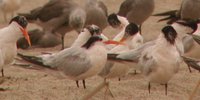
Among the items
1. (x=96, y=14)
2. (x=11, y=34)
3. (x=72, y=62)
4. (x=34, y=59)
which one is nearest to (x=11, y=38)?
(x=11, y=34)

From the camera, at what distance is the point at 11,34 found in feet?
15.8

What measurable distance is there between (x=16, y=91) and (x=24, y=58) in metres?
0.27

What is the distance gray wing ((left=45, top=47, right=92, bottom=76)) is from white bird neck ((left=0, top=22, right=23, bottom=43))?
2.42ft

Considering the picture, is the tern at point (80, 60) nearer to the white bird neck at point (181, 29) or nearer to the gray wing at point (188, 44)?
the white bird neck at point (181, 29)

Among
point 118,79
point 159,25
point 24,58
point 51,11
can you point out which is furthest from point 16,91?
point 159,25

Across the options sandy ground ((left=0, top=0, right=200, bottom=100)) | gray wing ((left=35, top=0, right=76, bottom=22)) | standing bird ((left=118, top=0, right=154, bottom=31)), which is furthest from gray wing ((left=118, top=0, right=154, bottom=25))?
sandy ground ((left=0, top=0, right=200, bottom=100))

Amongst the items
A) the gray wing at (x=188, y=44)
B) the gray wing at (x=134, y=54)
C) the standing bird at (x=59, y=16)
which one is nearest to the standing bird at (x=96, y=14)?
the standing bird at (x=59, y=16)

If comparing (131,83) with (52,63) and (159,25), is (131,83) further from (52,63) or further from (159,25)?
(159,25)

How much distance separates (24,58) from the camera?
4.07m

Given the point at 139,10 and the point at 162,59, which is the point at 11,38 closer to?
the point at 162,59

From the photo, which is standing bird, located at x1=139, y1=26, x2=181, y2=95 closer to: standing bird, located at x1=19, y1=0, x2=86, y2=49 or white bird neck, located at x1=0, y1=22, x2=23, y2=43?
white bird neck, located at x1=0, y1=22, x2=23, y2=43

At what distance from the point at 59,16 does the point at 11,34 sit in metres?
2.90

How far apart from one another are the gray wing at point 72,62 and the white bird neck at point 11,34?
2.42 feet

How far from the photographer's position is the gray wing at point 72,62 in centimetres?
405
